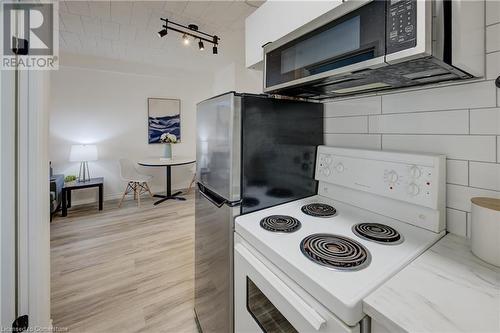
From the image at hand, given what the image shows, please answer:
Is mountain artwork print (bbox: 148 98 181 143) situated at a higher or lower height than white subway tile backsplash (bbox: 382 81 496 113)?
higher

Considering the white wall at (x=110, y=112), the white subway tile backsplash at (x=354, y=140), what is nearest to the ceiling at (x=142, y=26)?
the white wall at (x=110, y=112)

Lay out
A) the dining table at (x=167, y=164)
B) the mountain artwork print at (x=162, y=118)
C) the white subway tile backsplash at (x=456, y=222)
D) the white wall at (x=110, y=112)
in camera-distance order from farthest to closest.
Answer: the mountain artwork print at (x=162, y=118) < the dining table at (x=167, y=164) < the white wall at (x=110, y=112) < the white subway tile backsplash at (x=456, y=222)

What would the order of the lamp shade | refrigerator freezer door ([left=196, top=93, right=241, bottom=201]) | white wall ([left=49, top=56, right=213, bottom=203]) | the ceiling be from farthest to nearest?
white wall ([left=49, top=56, right=213, bottom=203])
the lamp shade
the ceiling
refrigerator freezer door ([left=196, top=93, right=241, bottom=201])

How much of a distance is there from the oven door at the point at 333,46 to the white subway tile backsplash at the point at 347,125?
51cm

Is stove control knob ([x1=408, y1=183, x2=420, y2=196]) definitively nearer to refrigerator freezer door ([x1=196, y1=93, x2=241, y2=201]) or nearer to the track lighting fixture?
refrigerator freezer door ([x1=196, y1=93, x2=241, y2=201])

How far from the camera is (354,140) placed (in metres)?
1.28

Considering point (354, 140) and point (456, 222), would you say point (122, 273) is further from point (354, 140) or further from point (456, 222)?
point (456, 222)

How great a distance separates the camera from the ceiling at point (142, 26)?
7.70 feet

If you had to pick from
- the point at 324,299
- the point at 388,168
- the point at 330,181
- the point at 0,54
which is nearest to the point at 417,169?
the point at 388,168

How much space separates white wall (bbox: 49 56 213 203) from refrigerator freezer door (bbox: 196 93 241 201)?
3.51 meters

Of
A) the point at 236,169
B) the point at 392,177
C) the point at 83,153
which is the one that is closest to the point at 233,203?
the point at 236,169

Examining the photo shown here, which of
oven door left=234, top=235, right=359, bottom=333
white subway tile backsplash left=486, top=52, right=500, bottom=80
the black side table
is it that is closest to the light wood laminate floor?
the black side table

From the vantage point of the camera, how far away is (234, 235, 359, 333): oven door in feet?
1.98

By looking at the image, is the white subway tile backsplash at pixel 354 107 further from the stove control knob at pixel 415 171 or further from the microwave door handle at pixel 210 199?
the microwave door handle at pixel 210 199
